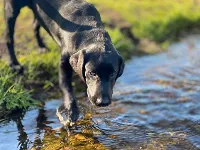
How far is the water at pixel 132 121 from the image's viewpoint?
4887mm

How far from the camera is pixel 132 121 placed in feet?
18.2

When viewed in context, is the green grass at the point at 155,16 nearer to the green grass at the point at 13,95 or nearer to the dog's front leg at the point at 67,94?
the green grass at the point at 13,95

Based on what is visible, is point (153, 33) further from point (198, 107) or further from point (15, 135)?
point (15, 135)

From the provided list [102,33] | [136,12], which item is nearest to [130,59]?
[136,12]

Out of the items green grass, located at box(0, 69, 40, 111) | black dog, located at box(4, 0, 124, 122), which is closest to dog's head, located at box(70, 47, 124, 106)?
black dog, located at box(4, 0, 124, 122)

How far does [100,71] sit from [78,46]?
0.75 metres

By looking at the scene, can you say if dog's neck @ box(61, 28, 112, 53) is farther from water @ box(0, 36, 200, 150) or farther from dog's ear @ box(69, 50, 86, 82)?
water @ box(0, 36, 200, 150)

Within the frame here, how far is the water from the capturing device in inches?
192

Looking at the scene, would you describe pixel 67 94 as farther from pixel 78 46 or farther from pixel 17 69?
pixel 17 69

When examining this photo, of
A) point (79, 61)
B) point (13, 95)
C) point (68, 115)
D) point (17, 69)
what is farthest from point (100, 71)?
point (17, 69)

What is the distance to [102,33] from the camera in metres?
5.13

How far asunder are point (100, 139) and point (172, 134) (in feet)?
2.76

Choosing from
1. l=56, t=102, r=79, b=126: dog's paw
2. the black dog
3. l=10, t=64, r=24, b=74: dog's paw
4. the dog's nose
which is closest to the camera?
the dog's nose

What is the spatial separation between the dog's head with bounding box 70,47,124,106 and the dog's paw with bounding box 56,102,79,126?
2.09ft
